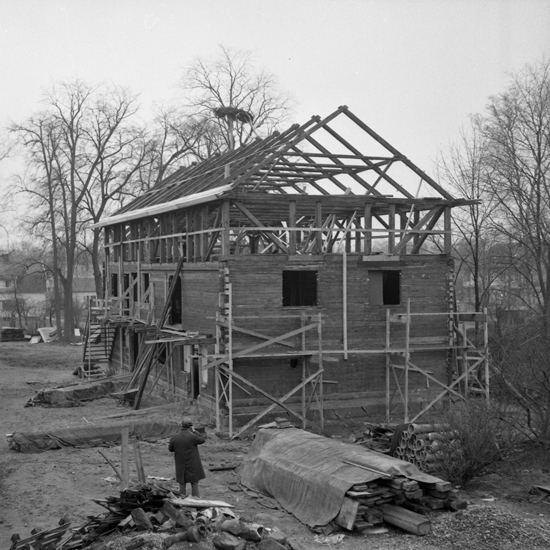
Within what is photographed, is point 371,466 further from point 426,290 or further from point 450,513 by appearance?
point 426,290

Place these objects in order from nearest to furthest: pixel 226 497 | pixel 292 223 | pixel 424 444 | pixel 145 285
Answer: pixel 226 497 → pixel 424 444 → pixel 292 223 → pixel 145 285

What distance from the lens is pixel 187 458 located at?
13.0 meters

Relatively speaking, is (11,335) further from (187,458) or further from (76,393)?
(187,458)

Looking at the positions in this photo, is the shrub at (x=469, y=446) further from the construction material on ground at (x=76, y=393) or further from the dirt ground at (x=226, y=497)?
the construction material on ground at (x=76, y=393)

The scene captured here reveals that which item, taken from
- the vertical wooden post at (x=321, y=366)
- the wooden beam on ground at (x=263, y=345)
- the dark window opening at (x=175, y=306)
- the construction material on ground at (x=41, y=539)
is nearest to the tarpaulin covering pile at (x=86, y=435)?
the wooden beam on ground at (x=263, y=345)

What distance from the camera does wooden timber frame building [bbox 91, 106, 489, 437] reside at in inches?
800

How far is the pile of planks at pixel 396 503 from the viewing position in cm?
1187

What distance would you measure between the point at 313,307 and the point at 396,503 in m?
9.05

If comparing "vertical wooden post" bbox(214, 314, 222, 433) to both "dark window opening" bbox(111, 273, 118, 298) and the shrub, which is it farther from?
"dark window opening" bbox(111, 273, 118, 298)

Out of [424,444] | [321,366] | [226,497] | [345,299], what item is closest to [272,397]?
[321,366]

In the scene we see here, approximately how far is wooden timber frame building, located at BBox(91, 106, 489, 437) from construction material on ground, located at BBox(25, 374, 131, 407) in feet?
10.7

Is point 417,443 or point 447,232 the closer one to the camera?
point 417,443

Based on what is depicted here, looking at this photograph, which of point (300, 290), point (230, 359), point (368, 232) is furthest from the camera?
point (300, 290)

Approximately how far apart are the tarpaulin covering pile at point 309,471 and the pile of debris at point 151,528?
155 centimetres
